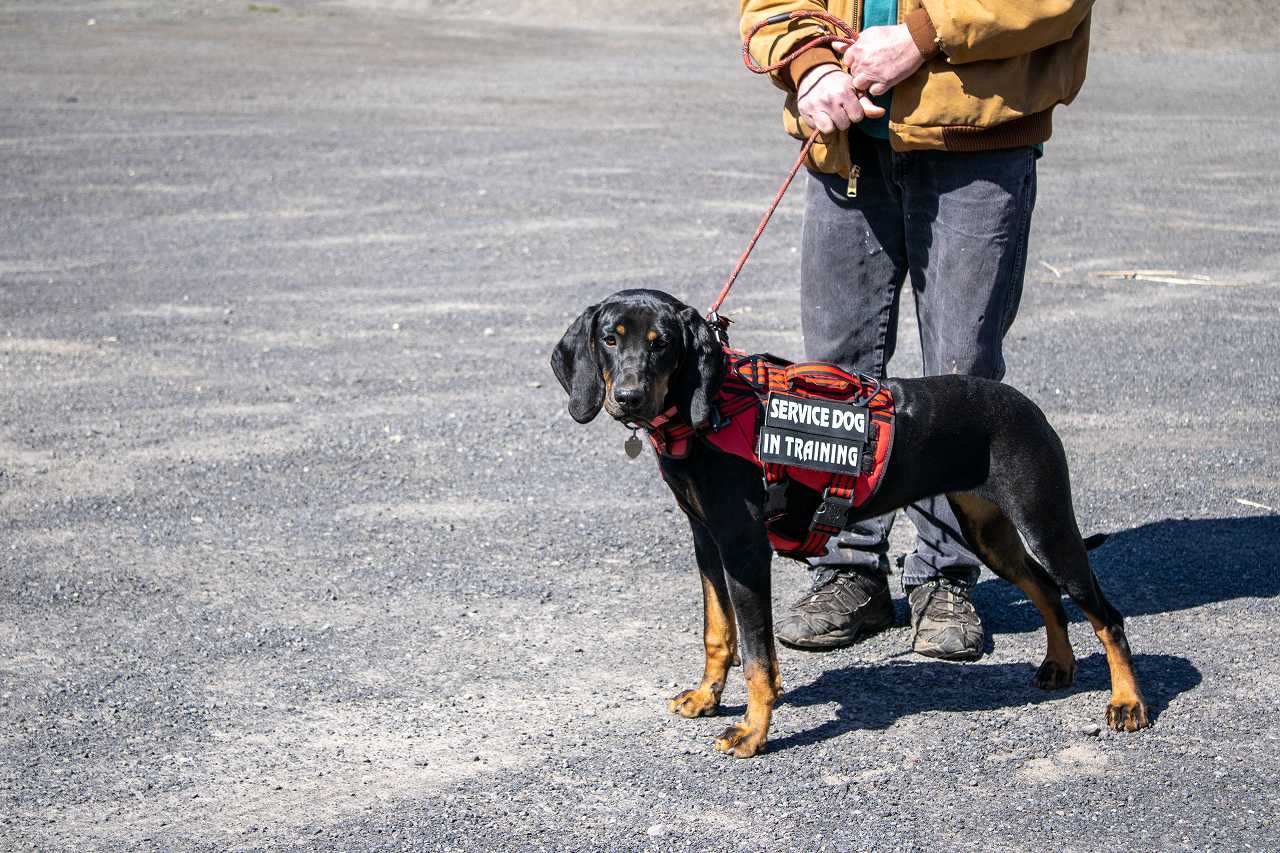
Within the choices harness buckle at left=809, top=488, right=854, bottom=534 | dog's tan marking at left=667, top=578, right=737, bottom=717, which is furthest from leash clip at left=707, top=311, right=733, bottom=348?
dog's tan marking at left=667, top=578, right=737, bottom=717

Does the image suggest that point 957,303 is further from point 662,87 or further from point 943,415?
point 662,87

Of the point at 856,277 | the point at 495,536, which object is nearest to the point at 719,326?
the point at 856,277

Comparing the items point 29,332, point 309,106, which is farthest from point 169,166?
point 29,332

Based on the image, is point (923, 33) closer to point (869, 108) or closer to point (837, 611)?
point (869, 108)

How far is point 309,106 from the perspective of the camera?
657 inches

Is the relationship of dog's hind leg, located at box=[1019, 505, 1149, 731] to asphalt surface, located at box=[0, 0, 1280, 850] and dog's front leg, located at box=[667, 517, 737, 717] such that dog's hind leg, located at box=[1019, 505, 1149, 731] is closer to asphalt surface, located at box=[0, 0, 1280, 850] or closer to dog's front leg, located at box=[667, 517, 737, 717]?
asphalt surface, located at box=[0, 0, 1280, 850]

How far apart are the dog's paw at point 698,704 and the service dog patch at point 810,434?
0.77 meters

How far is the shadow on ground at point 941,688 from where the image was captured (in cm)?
409

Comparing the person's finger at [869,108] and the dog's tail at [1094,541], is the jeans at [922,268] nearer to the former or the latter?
the person's finger at [869,108]

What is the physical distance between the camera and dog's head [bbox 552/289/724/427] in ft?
11.6

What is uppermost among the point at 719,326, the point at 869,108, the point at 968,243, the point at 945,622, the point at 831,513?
the point at 869,108

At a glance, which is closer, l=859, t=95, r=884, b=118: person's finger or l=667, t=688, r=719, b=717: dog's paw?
l=667, t=688, r=719, b=717: dog's paw

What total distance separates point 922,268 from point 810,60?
74cm

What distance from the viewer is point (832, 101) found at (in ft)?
13.8
